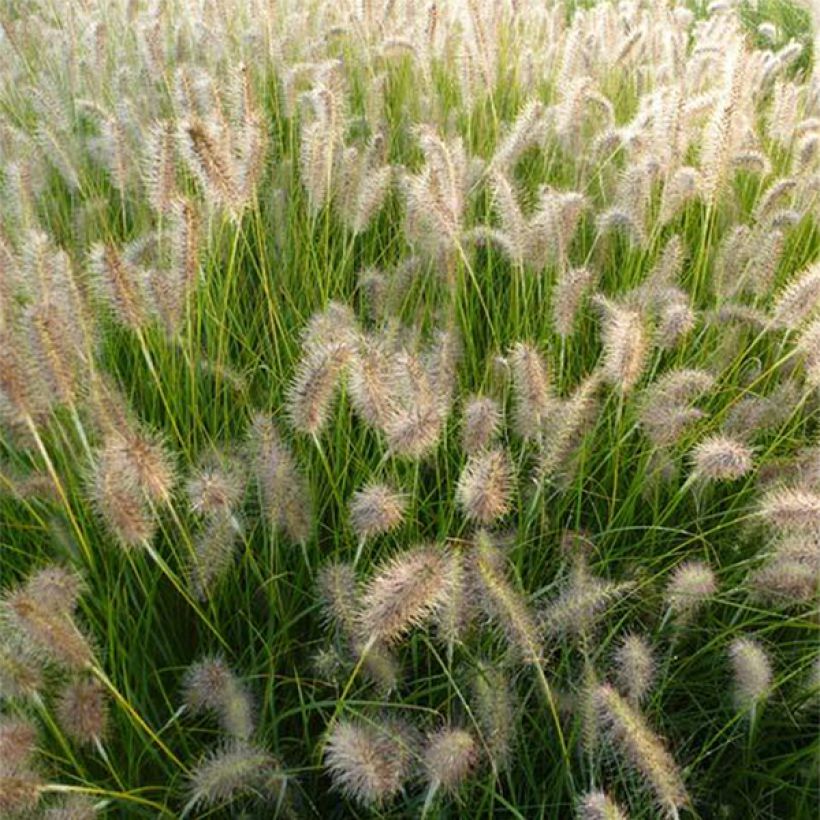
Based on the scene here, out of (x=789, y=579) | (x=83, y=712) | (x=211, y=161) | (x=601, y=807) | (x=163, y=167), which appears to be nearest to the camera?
(x=601, y=807)

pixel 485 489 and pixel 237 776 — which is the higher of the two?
pixel 485 489

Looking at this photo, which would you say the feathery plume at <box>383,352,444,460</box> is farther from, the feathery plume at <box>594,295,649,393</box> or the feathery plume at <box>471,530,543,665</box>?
the feathery plume at <box>594,295,649,393</box>

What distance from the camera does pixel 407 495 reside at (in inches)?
66.7

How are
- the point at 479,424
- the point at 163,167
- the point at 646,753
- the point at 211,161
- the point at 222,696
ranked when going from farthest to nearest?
the point at 163,167
the point at 211,161
the point at 479,424
the point at 222,696
the point at 646,753

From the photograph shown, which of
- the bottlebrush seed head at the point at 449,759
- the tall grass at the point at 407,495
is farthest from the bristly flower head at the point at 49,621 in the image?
the bottlebrush seed head at the point at 449,759

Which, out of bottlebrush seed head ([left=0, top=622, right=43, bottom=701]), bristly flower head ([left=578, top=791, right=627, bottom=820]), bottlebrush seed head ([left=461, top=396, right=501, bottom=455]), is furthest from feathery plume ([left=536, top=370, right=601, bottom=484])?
bottlebrush seed head ([left=0, top=622, right=43, bottom=701])

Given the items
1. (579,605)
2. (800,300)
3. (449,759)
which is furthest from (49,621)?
(800,300)

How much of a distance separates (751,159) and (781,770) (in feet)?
5.52

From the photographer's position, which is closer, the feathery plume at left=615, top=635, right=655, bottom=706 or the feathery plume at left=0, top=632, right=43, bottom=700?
the feathery plume at left=0, top=632, right=43, bottom=700

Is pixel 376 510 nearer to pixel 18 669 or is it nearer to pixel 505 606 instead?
pixel 505 606

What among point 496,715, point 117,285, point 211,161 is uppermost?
point 211,161

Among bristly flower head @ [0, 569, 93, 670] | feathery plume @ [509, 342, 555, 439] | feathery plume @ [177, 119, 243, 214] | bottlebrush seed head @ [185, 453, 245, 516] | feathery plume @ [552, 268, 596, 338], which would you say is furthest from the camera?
feathery plume @ [552, 268, 596, 338]

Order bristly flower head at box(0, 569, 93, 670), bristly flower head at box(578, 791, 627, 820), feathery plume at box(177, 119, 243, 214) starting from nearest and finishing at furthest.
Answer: bristly flower head at box(578, 791, 627, 820) → bristly flower head at box(0, 569, 93, 670) → feathery plume at box(177, 119, 243, 214)

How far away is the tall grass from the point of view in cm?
152
